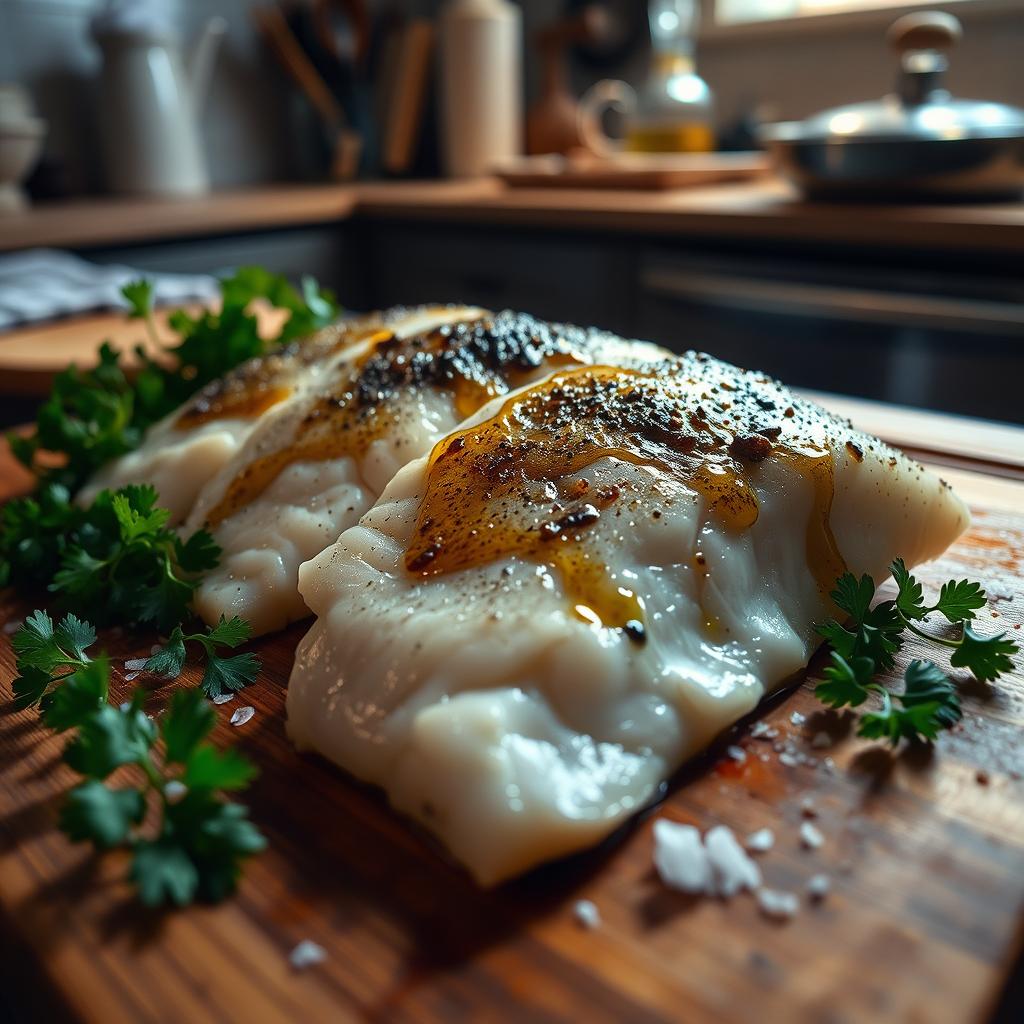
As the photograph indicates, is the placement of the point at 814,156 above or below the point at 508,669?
above

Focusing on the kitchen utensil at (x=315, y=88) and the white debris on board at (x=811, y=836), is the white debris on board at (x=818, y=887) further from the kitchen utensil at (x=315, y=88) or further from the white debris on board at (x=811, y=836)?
the kitchen utensil at (x=315, y=88)

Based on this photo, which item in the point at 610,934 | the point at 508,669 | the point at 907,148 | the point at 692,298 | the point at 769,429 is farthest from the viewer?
the point at 692,298

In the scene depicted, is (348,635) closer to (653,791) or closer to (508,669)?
(508,669)

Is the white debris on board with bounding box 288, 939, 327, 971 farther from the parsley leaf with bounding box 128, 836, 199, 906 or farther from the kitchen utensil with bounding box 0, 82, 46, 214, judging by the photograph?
the kitchen utensil with bounding box 0, 82, 46, 214

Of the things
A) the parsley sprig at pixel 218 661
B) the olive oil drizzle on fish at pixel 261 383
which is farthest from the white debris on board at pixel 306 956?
the olive oil drizzle on fish at pixel 261 383

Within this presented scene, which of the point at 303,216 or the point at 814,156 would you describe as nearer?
the point at 814,156

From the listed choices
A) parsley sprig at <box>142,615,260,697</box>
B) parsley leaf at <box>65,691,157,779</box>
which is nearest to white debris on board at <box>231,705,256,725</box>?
parsley sprig at <box>142,615,260,697</box>

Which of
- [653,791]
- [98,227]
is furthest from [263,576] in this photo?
[98,227]
